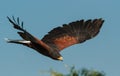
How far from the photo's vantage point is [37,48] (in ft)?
41.8

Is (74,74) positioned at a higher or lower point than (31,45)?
higher

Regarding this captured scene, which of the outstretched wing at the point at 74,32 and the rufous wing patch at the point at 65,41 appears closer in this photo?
the rufous wing patch at the point at 65,41

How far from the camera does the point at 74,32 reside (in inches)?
623

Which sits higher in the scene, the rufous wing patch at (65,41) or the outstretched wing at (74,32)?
the outstretched wing at (74,32)

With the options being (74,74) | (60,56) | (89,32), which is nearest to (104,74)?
(74,74)

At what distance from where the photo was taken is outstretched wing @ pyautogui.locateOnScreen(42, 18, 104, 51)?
15188 mm

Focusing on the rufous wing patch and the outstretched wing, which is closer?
the rufous wing patch

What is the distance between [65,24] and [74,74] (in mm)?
12271

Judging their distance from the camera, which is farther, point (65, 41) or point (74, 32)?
point (74, 32)

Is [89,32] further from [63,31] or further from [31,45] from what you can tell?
[31,45]

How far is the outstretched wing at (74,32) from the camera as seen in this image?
15188mm

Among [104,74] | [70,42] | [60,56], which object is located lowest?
[60,56]

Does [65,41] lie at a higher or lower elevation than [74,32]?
lower

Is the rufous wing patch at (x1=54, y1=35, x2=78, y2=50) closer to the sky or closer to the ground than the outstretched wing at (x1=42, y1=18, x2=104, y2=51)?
closer to the ground
